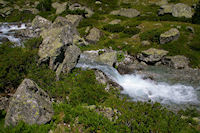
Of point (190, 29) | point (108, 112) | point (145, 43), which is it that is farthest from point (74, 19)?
point (108, 112)

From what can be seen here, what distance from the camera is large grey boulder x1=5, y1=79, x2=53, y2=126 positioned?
21.5 ft

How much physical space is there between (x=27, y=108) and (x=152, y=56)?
16.7 metres

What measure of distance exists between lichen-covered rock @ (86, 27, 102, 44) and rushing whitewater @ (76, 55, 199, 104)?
8.52 meters

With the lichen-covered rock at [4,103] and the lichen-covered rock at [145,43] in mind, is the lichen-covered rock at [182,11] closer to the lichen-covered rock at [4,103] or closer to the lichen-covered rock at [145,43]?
the lichen-covered rock at [145,43]

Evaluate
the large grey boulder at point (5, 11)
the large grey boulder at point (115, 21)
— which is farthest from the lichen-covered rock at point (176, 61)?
the large grey boulder at point (5, 11)

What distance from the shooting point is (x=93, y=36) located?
24.9 meters

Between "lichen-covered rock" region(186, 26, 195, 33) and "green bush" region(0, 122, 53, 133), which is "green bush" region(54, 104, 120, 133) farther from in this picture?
"lichen-covered rock" region(186, 26, 195, 33)

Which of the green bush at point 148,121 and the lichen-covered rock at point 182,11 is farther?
the lichen-covered rock at point 182,11

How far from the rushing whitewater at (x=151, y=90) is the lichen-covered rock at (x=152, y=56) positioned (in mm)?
4360

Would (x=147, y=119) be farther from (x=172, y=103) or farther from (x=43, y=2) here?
(x=43, y=2)

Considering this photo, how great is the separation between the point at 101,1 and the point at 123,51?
35829 mm

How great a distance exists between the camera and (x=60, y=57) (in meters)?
12.1

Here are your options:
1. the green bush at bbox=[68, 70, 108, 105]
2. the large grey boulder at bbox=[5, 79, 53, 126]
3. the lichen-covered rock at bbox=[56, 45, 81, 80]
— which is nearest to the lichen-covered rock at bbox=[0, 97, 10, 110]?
the large grey boulder at bbox=[5, 79, 53, 126]

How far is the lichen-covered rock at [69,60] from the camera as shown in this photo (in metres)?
12.2
